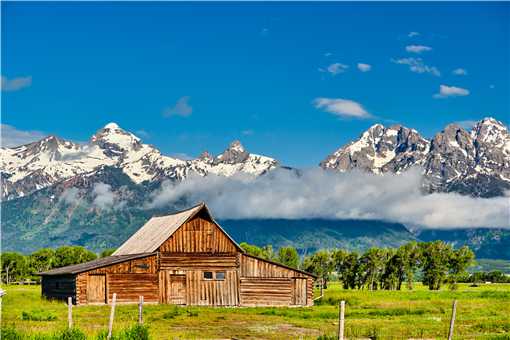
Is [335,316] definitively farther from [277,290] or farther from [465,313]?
[277,290]

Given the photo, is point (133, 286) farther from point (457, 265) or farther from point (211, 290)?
point (457, 265)

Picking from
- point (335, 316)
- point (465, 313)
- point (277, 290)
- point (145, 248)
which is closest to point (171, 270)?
point (145, 248)

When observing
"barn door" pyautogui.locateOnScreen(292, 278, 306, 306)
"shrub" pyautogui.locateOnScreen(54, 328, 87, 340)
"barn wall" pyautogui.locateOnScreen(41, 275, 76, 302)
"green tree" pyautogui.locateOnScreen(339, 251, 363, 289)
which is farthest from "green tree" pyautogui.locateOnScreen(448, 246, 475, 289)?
"shrub" pyautogui.locateOnScreen(54, 328, 87, 340)

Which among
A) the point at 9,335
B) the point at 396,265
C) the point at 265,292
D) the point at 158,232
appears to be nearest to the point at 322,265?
the point at 396,265

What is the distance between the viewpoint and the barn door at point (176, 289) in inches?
2758

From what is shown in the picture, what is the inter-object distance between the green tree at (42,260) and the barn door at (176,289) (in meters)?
92.2

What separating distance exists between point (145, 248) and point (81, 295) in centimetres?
966

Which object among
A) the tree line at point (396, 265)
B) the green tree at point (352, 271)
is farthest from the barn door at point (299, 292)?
the green tree at point (352, 271)

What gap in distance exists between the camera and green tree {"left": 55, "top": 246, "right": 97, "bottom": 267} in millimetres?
154750

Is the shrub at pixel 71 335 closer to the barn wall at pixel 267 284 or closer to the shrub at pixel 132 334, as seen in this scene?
the shrub at pixel 132 334

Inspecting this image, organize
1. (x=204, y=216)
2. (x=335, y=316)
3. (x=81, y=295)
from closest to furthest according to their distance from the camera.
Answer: (x=335, y=316) → (x=81, y=295) → (x=204, y=216)

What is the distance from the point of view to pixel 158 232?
77.6 meters

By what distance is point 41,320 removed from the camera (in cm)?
4666

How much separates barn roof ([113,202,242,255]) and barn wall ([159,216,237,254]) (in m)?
0.52
